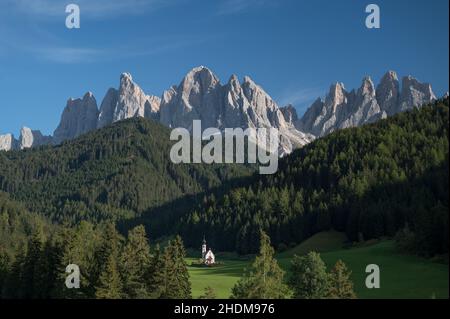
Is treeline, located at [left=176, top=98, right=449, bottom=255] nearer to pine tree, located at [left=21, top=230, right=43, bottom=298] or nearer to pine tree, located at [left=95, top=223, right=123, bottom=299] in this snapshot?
pine tree, located at [left=95, top=223, right=123, bottom=299]

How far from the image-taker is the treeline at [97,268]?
215ft

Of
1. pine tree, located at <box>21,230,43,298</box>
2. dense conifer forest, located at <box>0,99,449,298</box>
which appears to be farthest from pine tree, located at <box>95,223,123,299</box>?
pine tree, located at <box>21,230,43,298</box>

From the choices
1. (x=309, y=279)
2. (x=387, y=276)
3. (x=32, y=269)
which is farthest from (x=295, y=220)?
(x=309, y=279)

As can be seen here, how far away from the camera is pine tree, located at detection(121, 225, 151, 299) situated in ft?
218

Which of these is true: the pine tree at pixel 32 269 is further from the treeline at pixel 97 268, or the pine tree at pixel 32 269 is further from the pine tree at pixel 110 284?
the pine tree at pixel 110 284

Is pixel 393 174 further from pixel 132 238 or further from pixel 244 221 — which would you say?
pixel 132 238

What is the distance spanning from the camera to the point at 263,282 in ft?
167

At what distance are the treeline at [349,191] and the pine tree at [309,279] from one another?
7633 cm

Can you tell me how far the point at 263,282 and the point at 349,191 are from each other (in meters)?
118

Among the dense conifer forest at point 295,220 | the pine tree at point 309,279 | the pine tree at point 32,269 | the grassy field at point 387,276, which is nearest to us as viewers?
the pine tree at point 309,279

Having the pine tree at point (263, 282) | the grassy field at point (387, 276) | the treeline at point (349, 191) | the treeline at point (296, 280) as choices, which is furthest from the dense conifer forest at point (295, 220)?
the pine tree at point (263, 282)

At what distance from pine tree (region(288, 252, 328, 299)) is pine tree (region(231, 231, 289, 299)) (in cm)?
527

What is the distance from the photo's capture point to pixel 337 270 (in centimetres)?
5362
